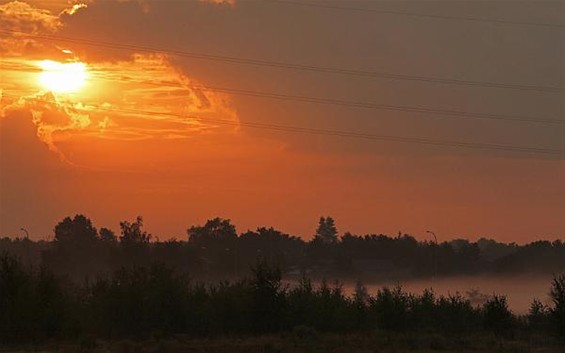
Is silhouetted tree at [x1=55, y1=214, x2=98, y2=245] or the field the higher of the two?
silhouetted tree at [x1=55, y1=214, x2=98, y2=245]

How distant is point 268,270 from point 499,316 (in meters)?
18.0

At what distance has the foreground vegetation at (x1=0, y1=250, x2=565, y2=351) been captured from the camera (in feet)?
205

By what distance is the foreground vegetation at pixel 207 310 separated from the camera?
62406mm

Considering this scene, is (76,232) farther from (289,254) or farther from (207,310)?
(207,310)

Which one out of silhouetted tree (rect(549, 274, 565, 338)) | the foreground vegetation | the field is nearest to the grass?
the field

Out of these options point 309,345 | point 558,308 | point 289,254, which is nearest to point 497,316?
point 558,308

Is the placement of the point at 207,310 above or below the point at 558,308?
above

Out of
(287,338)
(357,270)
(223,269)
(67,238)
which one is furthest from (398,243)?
(287,338)

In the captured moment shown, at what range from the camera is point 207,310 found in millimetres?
66625

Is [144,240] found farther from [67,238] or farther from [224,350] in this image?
[224,350]

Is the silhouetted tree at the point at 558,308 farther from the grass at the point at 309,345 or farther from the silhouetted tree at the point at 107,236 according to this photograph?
the silhouetted tree at the point at 107,236

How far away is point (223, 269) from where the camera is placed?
501 feet

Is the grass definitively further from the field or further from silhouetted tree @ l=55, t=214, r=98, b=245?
silhouetted tree @ l=55, t=214, r=98, b=245

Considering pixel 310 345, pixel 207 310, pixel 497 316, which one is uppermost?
pixel 207 310
